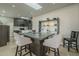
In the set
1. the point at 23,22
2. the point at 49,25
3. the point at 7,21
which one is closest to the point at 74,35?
the point at 49,25

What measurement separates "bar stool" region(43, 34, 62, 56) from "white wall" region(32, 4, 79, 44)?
177 mm

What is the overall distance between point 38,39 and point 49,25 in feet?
1.40

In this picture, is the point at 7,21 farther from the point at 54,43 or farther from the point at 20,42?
the point at 54,43

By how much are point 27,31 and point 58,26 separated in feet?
2.38

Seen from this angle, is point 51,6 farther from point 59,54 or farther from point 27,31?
point 59,54

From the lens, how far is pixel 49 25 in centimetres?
198

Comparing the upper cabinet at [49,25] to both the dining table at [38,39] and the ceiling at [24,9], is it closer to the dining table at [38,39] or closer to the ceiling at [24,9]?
the dining table at [38,39]

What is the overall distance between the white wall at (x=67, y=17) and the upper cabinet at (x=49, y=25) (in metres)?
0.09

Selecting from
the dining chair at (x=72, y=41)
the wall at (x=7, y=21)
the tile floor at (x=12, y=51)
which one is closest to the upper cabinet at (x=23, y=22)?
the wall at (x=7, y=21)

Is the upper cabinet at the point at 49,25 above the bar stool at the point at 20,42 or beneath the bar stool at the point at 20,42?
above

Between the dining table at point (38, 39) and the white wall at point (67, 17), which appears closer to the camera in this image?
the white wall at point (67, 17)

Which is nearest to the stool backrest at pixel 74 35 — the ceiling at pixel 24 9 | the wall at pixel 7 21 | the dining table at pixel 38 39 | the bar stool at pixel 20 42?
the dining table at pixel 38 39

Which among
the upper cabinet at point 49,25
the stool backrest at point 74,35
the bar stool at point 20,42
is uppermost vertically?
the upper cabinet at point 49,25

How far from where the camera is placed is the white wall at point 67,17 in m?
1.86
